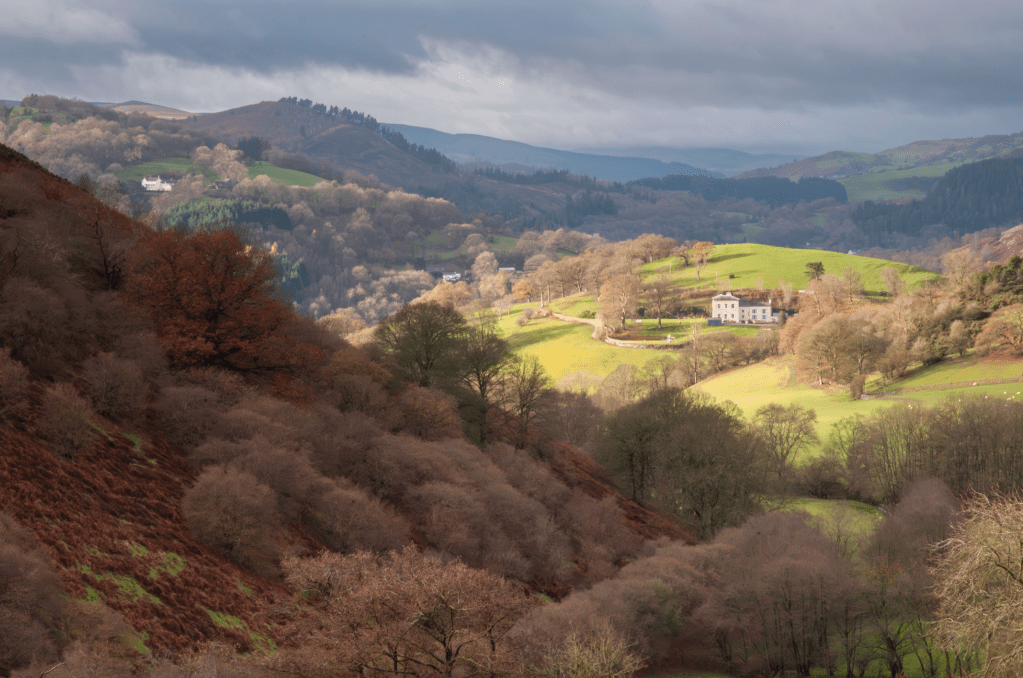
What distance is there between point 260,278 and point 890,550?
36.6 m

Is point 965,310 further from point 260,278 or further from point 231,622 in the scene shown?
point 231,622

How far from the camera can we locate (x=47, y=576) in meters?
13.7

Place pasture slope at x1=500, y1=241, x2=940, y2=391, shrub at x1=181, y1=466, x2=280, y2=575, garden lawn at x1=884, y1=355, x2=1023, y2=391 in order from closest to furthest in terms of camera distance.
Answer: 1. shrub at x1=181, y1=466, x2=280, y2=575
2. garden lawn at x1=884, y1=355, x2=1023, y2=391
3. pasture slope at x1=500, y1=241, x2=940, y2=391

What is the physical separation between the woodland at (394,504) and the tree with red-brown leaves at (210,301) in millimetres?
142

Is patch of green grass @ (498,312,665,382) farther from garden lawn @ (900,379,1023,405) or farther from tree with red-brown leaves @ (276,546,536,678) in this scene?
tree with red-brown leaves @ (276,546,536,678)

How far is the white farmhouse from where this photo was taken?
132750 millimetres

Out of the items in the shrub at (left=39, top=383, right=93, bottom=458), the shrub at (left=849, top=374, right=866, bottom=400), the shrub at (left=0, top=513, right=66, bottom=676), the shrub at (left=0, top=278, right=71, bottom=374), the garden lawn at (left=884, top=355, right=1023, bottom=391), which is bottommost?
the shrub at (left=849, top=374, right=866, bottom=400)

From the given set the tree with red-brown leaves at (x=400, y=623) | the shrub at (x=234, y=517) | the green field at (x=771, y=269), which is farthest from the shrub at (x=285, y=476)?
the green field at (x=771, y=269)

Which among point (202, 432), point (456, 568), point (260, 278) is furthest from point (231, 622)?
point (260, 278)

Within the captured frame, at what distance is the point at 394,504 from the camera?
30.2 meters

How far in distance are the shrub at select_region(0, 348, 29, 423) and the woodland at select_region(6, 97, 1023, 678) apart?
0.07 metres

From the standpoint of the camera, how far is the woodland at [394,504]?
15.1 m

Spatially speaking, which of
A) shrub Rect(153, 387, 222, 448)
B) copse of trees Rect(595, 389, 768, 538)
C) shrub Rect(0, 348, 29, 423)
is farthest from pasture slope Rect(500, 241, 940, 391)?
shrub Rect(0, 348, 29, 423)

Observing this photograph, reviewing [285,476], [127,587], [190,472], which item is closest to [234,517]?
[285,476]
